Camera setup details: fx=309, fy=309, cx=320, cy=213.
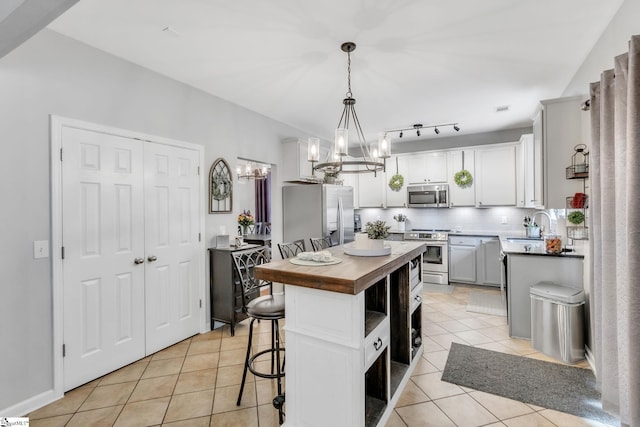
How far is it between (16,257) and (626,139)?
→ 3.99 m

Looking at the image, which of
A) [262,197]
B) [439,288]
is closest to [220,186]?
[439,288]

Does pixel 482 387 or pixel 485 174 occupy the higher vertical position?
pixel 485 174

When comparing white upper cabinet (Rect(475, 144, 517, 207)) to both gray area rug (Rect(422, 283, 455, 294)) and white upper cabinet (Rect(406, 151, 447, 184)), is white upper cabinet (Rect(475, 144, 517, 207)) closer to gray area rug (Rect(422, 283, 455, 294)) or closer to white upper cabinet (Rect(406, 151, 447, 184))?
white upper cabinet (Rect(406, 151, 447, 184))

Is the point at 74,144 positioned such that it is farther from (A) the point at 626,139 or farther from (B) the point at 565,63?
→ (B) the point at 565,63

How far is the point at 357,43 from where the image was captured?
2592mm

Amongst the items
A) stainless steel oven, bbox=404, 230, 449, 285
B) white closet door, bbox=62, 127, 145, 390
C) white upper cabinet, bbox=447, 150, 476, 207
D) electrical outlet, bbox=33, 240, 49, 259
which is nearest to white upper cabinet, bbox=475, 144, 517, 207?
white upper cabinet, bbox=447, 150, 476, 207

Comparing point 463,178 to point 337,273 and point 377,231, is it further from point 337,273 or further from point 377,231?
point 337,273

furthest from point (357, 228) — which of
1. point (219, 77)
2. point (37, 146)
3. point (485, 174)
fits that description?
point (37, 146)

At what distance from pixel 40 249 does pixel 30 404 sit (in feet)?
3.60

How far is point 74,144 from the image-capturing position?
247cm

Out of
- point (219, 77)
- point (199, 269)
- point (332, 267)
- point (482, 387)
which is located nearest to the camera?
Answer: point (332, 267)

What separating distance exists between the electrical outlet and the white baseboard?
1011 mm

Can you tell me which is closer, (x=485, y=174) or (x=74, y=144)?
(x=74, y=144)

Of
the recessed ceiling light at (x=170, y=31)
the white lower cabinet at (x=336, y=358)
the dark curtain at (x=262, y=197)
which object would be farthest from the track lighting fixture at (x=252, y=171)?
the white lower cabinet at (x=336, y=358)
